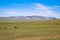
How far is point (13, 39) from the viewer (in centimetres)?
2025

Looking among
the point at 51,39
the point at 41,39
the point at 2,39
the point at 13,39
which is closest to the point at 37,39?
the point at 41,39

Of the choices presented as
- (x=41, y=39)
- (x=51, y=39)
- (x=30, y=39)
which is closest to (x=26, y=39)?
(x=30, y=39)

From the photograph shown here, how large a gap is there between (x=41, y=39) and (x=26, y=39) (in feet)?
6.33

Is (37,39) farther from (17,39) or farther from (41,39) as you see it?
(17,39)

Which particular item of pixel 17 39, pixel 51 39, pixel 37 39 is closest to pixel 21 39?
pixel 17 39

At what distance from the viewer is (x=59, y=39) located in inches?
791

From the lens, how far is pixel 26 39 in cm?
2034

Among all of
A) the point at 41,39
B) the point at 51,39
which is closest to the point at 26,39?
the point at 41,39

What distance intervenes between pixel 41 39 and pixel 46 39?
0.64 m

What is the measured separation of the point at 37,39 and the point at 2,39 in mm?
4482

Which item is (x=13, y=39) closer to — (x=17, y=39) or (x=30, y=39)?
(x=17, y=39)

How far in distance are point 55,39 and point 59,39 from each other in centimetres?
51

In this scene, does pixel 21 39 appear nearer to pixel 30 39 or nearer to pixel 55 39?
pixel 30 39

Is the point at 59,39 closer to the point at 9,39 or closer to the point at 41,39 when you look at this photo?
the point at 41,39
